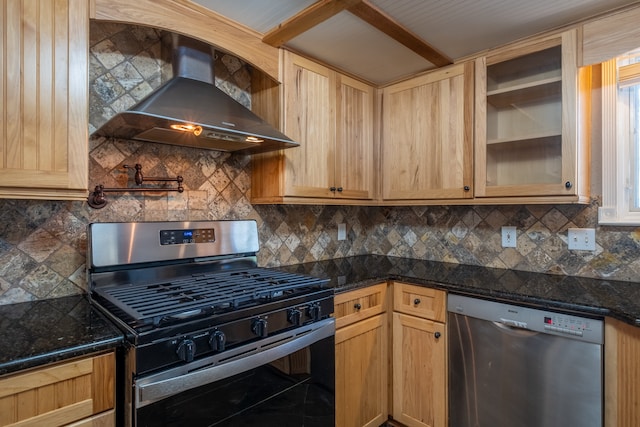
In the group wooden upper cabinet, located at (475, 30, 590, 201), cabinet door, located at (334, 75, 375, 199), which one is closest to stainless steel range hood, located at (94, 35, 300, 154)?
cabinet door, located at (334, 75, 375, 199)

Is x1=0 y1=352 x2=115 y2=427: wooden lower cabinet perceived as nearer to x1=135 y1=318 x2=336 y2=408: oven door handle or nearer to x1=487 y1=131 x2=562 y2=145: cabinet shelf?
x1=135 y1=318 x2=336 y2=408: oven door handle

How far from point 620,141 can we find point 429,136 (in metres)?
0.93

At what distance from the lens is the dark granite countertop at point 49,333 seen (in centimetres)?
90

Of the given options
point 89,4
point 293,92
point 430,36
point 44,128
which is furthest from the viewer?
point 293,92

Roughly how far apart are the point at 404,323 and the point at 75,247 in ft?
5.33

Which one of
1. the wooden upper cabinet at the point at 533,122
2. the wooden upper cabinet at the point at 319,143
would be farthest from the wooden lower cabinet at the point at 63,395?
the wooden upper cabinet at the point at 533,122

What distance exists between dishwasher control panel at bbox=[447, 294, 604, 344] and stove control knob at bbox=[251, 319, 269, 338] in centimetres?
96

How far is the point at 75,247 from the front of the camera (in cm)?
146

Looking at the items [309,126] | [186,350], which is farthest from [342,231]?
[186,350]

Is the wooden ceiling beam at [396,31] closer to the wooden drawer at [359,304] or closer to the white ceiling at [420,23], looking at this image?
the white ceiling at [420,23]

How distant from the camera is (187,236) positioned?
1.68m

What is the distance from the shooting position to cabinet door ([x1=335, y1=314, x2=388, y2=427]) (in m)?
1.70

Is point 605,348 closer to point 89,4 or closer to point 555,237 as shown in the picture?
point 555,237

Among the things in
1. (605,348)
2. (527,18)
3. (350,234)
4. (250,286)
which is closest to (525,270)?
(605,348)
